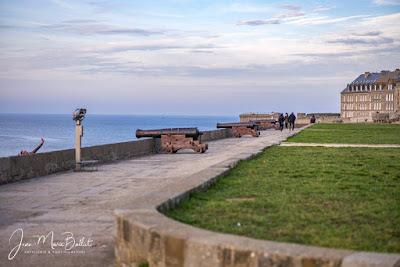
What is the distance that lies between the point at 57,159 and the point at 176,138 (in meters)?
7.15

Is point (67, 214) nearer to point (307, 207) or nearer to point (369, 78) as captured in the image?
point (307, 207)

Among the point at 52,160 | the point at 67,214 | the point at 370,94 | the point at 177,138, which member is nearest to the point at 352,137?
the point at 177,138

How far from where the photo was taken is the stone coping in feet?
10.7

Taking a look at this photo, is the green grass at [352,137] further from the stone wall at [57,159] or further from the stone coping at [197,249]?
the stone coping at [197,249]

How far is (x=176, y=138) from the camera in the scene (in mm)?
19094

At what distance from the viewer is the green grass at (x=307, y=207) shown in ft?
13.9

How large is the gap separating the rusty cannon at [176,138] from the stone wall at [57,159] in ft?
1.27

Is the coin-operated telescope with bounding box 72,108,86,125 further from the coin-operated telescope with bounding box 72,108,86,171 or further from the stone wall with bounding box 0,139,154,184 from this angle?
the stone wall with bounding box 0,139,154,184

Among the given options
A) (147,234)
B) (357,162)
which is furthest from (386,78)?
(147,234)

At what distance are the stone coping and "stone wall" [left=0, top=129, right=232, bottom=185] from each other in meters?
6.36

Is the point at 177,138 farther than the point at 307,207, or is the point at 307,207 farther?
the point at 177,138

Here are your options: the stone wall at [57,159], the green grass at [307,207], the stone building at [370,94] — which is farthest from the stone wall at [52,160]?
the stone building at [370,94]

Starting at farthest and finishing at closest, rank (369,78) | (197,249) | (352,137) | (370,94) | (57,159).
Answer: (369,78) < (370,94) < (352,137) < (57,159) < (197,249)

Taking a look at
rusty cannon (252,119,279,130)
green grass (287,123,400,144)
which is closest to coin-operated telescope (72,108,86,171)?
green grass (287,123,400,144)
